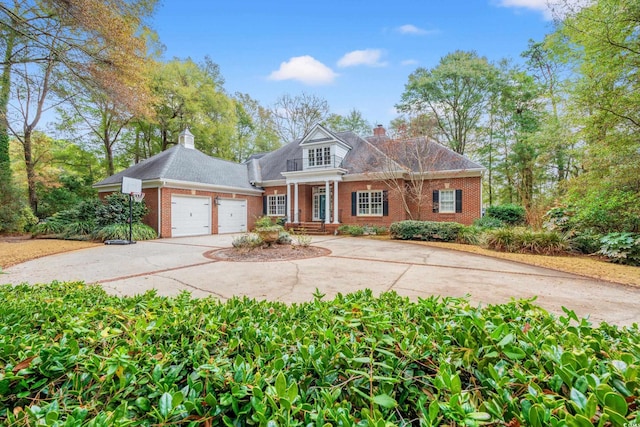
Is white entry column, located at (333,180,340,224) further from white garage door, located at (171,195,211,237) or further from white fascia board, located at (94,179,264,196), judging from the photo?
white garage door, located at (171,195,211,237)

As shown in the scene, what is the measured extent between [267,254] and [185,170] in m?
9.66

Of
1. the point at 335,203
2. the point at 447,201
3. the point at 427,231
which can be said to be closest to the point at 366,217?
the point at 335,203

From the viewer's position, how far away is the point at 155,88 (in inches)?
770

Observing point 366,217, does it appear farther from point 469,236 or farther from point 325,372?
point 325,372

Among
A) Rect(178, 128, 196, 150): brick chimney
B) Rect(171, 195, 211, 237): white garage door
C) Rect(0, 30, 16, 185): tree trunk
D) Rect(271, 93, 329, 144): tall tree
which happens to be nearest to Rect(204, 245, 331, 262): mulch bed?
Rect(171, 195, 211, 237): white garage door

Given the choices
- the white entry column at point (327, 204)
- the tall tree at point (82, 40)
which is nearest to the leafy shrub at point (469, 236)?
the white entry column at point (327, 204)

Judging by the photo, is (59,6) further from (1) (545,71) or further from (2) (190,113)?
(1) (545,71)

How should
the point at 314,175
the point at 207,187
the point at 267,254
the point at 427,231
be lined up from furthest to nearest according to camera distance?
the point at 314,175, the point at 207,187, the point at 427,231, the point at 267,254

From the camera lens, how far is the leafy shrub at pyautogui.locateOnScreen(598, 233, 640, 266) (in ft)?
20.4

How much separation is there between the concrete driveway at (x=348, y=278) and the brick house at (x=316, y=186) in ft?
21.9

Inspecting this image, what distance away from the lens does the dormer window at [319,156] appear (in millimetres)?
16234

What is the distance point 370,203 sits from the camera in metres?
15.6

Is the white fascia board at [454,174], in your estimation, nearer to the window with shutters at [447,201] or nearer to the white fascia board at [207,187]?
the window with shutters at [447,201]

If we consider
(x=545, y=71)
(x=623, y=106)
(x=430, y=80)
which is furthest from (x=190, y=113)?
(x=545, y=71)
